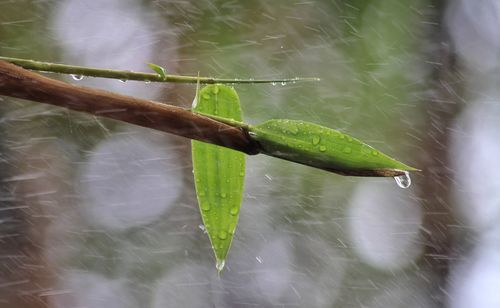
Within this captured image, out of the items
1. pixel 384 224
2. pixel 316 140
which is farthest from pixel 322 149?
pixel 384 224

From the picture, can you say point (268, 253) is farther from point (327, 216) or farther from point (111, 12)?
point (111, 12)

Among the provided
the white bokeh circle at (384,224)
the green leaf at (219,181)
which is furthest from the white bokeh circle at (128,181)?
the green leaf at (219,181)

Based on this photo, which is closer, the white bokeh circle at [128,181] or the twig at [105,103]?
the twig at [105,103]

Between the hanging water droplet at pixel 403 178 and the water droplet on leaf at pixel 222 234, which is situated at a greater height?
the hanging water droplet at pixel 403 178

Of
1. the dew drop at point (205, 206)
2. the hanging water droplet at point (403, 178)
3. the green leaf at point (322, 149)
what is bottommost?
the dew drop at point (205, 206)

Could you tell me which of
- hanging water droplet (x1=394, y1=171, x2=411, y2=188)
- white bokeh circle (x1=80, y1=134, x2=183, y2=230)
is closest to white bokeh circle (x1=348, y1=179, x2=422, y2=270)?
white bokeh circle (x1=80, y1=134, x2=183, y2=230)

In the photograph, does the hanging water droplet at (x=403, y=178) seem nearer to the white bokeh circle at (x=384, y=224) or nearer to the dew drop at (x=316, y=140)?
the dew drop at (x=316, y=140)
